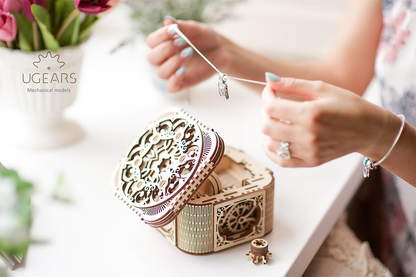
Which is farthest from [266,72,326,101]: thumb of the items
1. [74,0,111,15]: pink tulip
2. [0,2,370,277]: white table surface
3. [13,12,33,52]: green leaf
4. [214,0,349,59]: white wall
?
[214,0,349,59]: white wall

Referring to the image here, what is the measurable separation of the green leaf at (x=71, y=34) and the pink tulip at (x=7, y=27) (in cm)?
10

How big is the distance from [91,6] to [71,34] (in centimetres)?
10

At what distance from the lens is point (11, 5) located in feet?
2.26

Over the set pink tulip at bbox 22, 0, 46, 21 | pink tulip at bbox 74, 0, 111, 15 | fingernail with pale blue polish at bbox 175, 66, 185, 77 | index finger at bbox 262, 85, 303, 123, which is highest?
index finger at bbox 262, 85, 303, 123

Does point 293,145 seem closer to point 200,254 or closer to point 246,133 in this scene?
point 200,254

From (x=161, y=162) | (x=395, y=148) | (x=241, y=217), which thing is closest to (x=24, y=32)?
(x=161, y=162)

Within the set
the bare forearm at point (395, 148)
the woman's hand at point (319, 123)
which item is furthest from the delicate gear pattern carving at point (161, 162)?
the bare forearm at point (395, 148)

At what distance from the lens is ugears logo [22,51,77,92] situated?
2.44 feet

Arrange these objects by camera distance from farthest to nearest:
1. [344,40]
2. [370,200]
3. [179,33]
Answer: [370,200] → [344,40] → [179,33]

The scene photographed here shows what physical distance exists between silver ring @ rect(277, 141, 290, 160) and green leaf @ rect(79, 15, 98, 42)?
47 cm

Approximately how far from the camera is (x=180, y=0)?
1059 millimetres

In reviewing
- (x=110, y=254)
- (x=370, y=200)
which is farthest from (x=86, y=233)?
(x=370, y=200)

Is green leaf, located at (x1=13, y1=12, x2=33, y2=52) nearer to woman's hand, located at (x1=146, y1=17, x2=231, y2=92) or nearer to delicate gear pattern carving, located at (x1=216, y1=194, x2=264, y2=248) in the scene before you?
woman's hand, located at (x1=146, y1=17, x2=231, y2=92)

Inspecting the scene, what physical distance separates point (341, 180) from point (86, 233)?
44 centimetres
